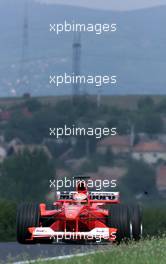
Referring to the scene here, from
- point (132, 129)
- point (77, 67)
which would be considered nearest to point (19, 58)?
point (132, 129)

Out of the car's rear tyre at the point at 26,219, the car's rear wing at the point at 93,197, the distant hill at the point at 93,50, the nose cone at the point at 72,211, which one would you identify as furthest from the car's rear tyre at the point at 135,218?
the distant hill at the point at 93,50

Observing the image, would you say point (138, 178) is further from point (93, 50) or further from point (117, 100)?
point (93, 50)

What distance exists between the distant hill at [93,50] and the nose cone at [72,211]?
1022cm

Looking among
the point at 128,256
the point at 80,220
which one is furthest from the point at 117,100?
the point at 128,256

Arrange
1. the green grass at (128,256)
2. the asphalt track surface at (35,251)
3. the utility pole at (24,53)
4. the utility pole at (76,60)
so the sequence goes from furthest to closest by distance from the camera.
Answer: the utility pole at (24,53)
the utility pole at (76,60)
the asphalt track surface at (35,251)
the green grass at (128,256)

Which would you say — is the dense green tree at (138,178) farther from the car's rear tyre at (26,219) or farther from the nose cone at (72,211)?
the car's rear tyre at (26,219)

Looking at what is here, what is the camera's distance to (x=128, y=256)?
18.9m

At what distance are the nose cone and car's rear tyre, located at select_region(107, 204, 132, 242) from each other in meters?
0.56

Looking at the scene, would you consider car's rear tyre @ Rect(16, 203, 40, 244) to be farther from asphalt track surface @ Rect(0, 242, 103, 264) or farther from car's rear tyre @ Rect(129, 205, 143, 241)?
car's rear tyre @ Rect(129, 205, 143, 241)

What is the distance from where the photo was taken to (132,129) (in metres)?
38.3

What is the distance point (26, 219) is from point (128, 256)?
4.25 meters

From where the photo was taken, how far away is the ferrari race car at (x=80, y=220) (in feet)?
73.8

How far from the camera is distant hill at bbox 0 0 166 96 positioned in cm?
3566

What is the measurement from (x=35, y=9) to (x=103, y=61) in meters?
3.15
